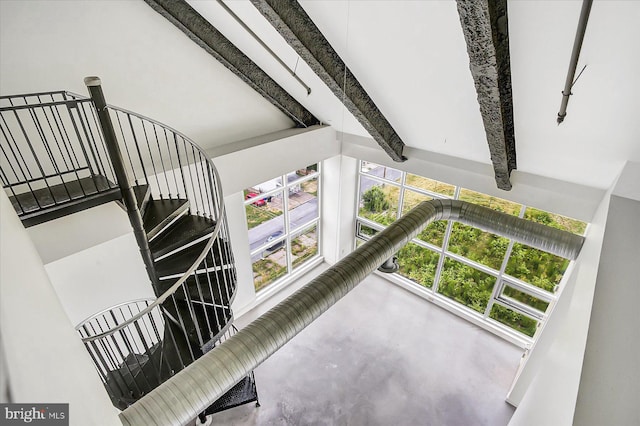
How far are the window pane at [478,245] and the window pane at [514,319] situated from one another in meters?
0.94

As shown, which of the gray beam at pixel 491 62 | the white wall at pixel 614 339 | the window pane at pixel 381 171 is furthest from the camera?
the window pane at pixel 381 171

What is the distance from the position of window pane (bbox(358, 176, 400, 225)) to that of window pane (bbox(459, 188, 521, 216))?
5.20ft

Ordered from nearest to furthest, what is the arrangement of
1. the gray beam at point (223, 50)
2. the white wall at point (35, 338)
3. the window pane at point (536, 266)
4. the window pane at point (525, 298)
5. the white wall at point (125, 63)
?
the white wall at point (35, 338), the white wall at point (125, 63), the gray beam at point (223, 50), the window pane at point (536, 266), the window pane at point (525, 298)

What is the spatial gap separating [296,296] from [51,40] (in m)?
3.86

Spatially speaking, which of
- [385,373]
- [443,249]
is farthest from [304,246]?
[385,373]

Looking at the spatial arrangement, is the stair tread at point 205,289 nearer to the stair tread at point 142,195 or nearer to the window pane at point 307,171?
the stair tread at point 142,195

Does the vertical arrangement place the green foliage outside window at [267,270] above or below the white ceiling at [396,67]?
below

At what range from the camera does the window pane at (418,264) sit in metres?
7.43

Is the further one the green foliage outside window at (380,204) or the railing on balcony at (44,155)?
the green foliage outside window at (380,204)

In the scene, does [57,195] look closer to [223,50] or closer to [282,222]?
[223,50]

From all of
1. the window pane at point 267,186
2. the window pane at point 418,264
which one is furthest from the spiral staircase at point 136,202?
the window pane at point 418,264

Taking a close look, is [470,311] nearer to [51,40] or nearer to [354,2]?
[354,2]

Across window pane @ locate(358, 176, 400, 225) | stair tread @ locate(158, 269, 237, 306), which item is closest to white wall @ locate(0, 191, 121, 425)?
stair tread @ locate(158, 269, 237, 306)

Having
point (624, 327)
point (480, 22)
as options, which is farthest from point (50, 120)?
point (624, 327)
